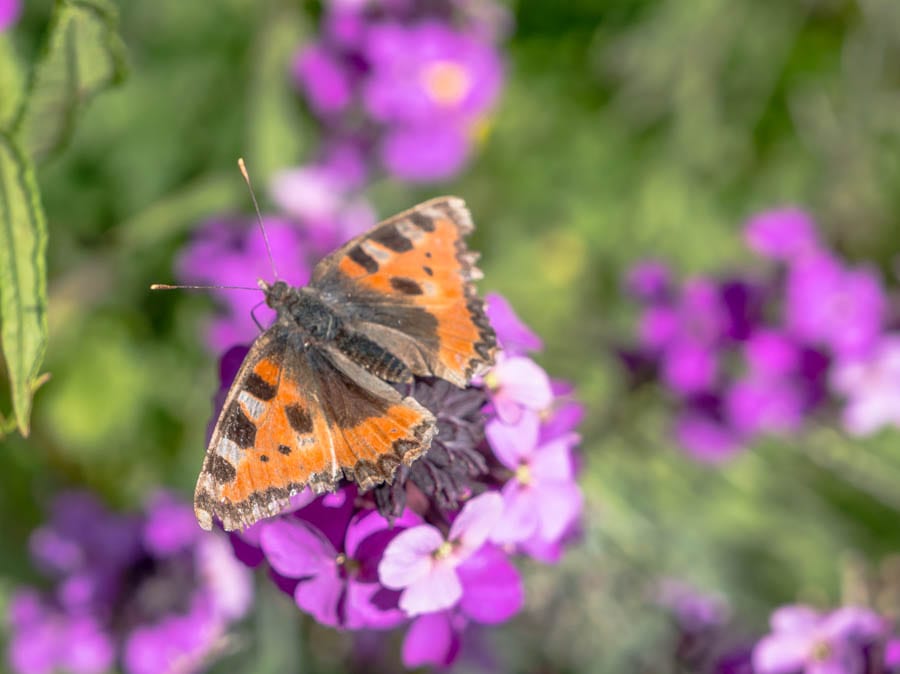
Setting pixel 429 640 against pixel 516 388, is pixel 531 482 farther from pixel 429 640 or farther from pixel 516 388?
pixel 429 640

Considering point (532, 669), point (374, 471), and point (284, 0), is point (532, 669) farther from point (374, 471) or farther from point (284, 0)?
point (284, 0)

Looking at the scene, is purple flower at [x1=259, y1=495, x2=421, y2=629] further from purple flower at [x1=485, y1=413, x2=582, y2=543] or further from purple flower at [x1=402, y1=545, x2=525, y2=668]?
purple flower at [x1=485, y1=413, x2=582, y2=543]

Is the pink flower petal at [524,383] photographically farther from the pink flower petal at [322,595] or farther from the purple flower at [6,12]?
the purple flower at [6,12]

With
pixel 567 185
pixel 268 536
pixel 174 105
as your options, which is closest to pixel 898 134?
pixel 567 185

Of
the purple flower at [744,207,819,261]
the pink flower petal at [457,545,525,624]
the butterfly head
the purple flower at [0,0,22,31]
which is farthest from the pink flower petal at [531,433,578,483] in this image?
the purple flower at [0,0,22,31]

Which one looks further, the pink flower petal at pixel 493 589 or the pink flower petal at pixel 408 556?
the pink flower petal at pixel 493 589

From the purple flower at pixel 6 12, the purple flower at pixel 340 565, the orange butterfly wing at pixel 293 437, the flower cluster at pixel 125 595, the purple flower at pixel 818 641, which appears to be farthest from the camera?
the flower cluster at pixel 125 595

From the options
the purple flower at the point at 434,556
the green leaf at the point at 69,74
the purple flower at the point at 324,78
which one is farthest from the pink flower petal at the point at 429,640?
the purple flower at the point at 324,78
